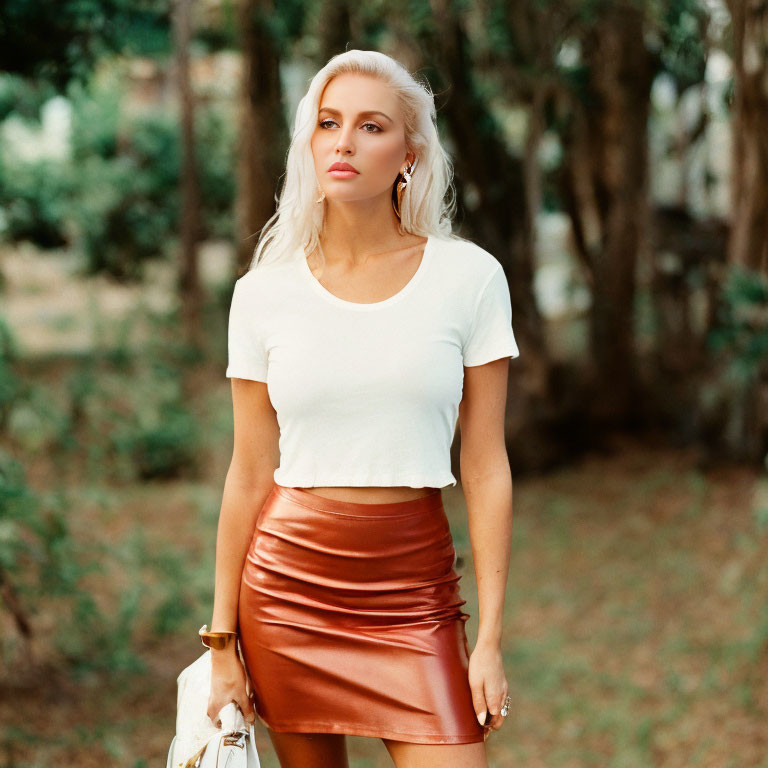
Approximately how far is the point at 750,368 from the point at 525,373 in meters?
2.34

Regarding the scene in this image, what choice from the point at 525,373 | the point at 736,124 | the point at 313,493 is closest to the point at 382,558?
the point at 313,493

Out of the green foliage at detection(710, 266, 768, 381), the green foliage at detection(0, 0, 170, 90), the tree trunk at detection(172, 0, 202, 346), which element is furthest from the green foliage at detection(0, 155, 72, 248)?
the green foliage at detection(710, 266, 768, 381)

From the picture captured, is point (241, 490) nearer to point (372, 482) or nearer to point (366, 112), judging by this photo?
Result: point (372, 482)

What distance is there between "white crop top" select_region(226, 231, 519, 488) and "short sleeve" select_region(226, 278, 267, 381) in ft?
0.05

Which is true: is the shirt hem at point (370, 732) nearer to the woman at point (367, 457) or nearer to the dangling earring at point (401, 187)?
the woman at point (367, 457)

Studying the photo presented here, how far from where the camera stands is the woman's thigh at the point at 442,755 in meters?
1.80

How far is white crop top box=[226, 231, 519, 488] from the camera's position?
6.17ft

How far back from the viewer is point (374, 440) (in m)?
1.90

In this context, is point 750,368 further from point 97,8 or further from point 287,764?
point 287,764

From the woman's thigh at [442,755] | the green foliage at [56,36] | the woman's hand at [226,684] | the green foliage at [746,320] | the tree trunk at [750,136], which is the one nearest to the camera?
the woman's thigh at [442,755]

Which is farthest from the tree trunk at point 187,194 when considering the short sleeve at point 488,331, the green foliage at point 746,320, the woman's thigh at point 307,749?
the woman's thigh at point 307,749

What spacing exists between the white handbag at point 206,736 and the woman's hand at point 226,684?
1 centimetres

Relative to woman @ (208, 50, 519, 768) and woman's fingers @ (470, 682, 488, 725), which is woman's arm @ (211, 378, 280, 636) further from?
woman's fingers @ (470, 682, 488, 725)

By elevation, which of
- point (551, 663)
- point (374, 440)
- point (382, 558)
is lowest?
point (551, 663)
